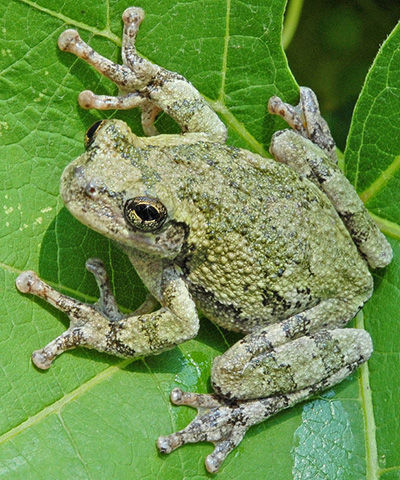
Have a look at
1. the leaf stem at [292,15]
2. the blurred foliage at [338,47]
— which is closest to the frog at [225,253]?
the leaf stem at [292,15]

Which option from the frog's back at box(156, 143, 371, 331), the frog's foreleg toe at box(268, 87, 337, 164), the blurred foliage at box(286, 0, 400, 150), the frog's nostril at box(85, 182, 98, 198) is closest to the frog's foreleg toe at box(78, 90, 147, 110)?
the frog's back at box(156, 143, 371, 331)

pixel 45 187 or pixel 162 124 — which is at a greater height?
pixel 162 124

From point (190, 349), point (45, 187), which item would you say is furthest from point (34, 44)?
point (190, 349)

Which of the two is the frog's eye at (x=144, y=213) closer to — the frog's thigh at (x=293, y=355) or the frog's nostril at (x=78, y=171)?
the frog's nostril at (x=78, y=171)

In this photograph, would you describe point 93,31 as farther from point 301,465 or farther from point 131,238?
point 301,465

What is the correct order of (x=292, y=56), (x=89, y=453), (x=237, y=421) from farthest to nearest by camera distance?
(x=292, y=56)
(x=237, y=421)
(x=89, y=453)

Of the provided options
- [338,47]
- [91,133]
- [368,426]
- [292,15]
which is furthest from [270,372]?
[338,47]

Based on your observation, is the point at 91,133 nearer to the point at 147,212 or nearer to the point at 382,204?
the point at 147,212
